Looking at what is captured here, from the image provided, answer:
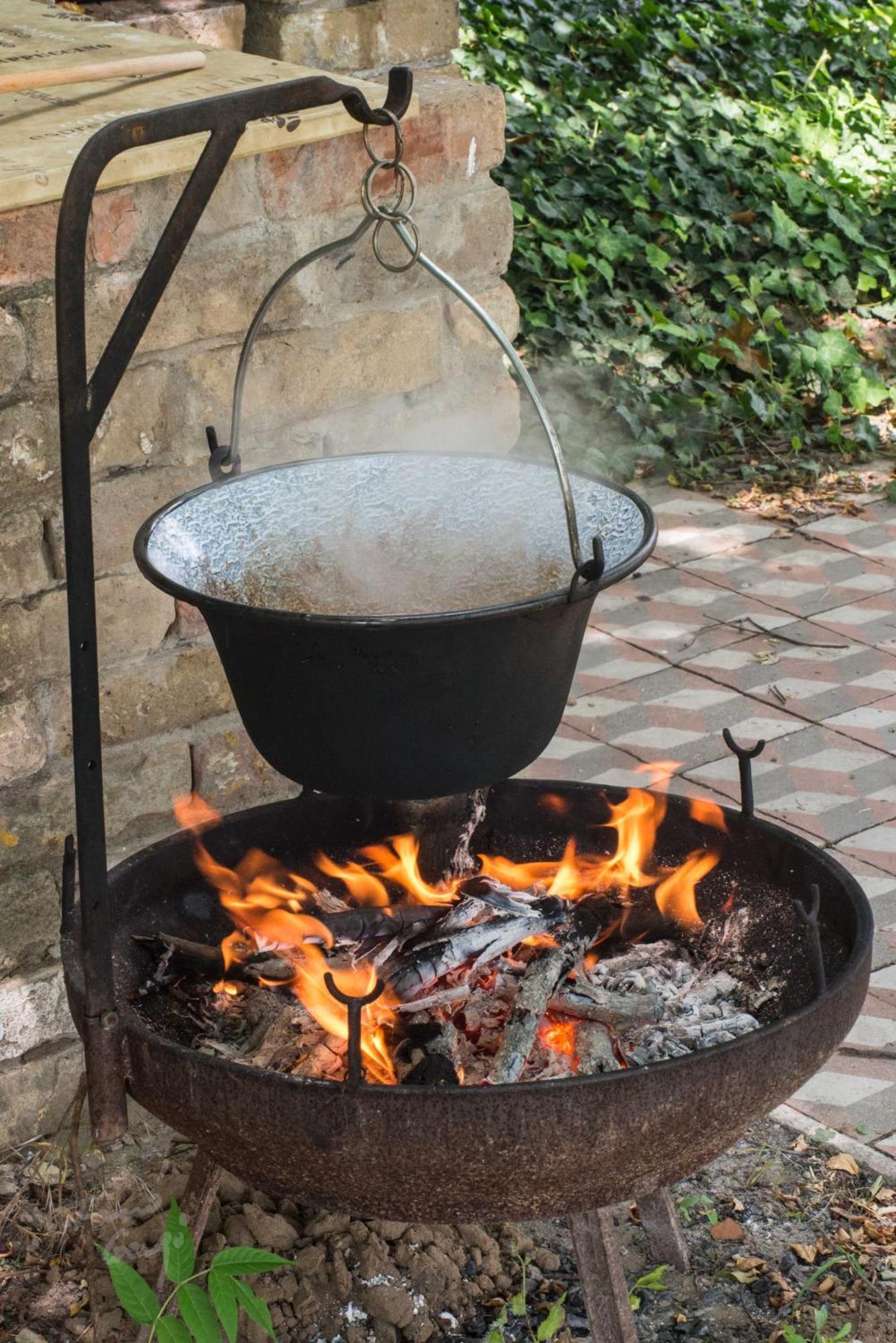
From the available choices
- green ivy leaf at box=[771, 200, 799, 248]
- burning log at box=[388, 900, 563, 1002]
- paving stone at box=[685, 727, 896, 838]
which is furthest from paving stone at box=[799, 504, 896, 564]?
burning log at box=[388, 900, 563, 1002]

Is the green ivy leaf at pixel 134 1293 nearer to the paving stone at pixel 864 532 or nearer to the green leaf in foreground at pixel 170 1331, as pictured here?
the green leaf in foreground at pixel 170 1331

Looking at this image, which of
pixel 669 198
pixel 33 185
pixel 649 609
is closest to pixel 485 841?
pixel 33 185

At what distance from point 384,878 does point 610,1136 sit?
847 millimetres

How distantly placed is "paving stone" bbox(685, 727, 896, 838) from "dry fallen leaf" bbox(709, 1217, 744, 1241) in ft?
4.27

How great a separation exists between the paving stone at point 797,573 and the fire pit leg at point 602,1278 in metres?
3.05

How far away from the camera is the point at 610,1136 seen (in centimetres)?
196

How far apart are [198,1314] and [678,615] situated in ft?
10.4

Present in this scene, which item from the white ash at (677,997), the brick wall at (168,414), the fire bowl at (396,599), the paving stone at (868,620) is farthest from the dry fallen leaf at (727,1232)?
the paving stone at (868,620)

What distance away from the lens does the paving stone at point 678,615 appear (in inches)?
194

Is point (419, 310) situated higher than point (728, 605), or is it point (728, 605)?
point (419, 310)

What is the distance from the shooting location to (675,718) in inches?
177

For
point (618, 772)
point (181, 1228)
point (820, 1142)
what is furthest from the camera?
point (618, 772)

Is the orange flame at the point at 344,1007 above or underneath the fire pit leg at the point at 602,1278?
above

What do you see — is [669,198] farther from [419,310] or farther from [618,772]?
[419,310]
